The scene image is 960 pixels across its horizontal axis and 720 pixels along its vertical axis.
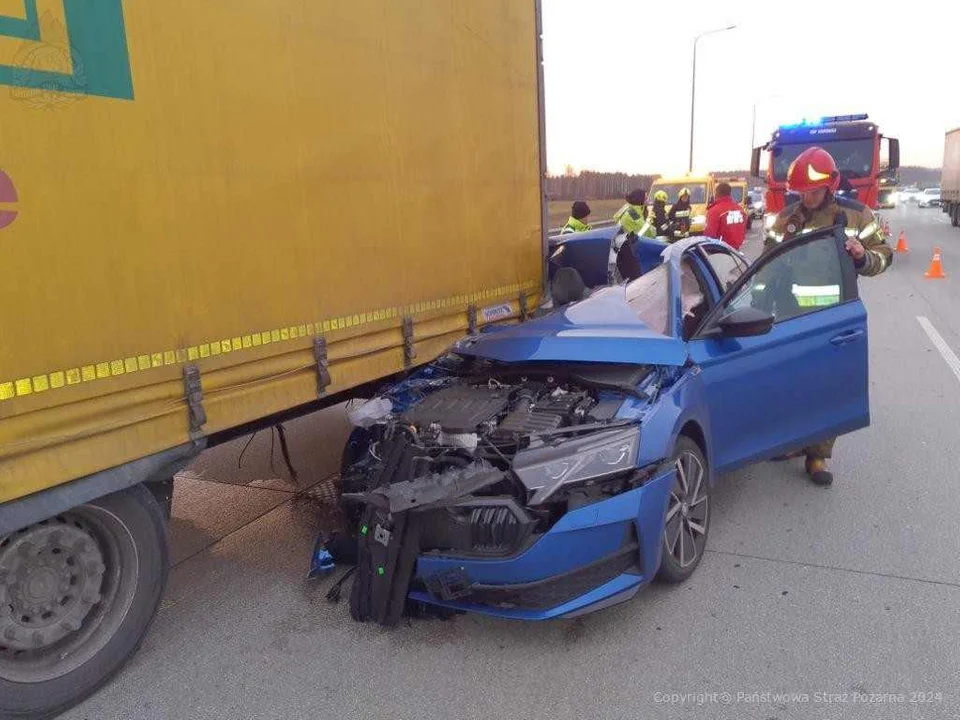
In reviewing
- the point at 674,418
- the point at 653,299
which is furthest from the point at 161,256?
the point at 653,299

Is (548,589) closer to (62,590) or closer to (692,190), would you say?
(62,590)

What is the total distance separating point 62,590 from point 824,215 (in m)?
5.36

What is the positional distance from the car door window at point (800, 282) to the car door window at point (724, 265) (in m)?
0.20

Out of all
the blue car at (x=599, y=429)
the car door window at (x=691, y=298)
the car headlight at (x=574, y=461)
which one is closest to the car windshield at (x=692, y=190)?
the blue car at (x=599, y=429)

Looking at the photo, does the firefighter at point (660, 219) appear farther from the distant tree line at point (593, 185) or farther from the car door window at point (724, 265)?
the distant tree line at point (593, 185)

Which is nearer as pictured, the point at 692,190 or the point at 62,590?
the point at 62,590

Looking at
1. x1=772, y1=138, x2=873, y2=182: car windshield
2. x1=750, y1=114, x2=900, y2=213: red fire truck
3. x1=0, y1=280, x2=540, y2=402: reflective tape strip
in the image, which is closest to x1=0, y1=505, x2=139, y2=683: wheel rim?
x1=0, y1=280, x2=540, y2=402: reflective tape strip

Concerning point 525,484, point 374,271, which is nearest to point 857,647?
point 525,484

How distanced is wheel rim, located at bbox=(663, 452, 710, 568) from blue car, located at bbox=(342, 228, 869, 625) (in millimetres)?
11

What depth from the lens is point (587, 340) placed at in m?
3.87

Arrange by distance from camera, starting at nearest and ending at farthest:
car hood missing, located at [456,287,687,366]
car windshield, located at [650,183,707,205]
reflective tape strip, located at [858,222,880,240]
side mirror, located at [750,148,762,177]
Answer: car hood missing, located at [456,287,687,366] → reflective tape strip, located at [858,222,880,240] → side mirror, located at [750,148,762,177] → car windshield, located at [650,183,707,205]

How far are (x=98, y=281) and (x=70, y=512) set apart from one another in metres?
0.91

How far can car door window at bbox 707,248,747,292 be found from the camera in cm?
472

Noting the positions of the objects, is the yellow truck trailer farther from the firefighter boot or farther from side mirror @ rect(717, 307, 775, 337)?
the firefighter boot
